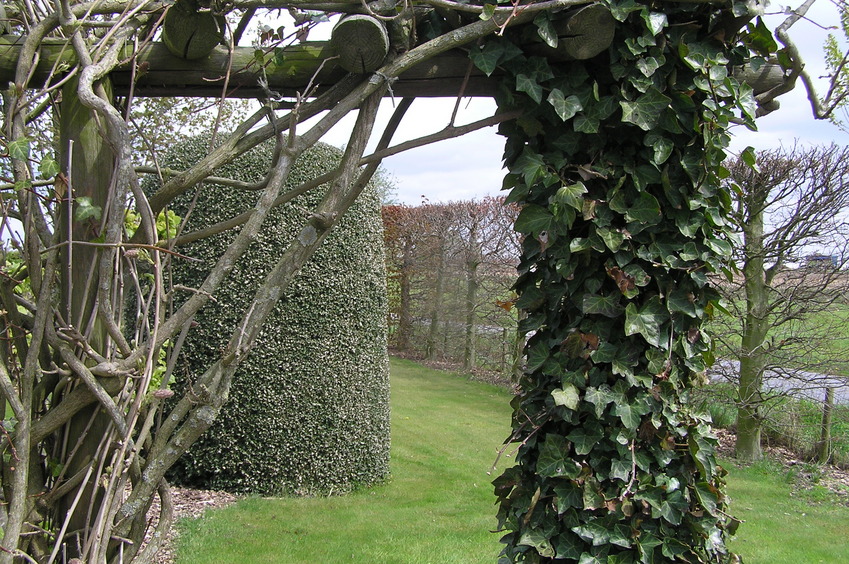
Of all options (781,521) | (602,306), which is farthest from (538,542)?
(781,521)

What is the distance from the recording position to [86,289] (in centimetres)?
193

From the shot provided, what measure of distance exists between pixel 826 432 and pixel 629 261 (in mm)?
7670

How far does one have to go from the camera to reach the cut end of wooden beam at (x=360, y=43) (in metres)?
1.94

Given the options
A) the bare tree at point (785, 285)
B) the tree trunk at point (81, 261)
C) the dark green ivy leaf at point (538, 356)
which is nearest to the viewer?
the tree trunk at point (81, 261)

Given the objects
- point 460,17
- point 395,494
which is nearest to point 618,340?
point 460,17

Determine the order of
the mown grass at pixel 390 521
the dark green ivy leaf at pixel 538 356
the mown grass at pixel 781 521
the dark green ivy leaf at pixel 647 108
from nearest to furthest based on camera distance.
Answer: the dark green ivy leaf at pixel 647 108 → the dark green ivy leaf at pixel 538 356 → the mown grass at pixel 390 521 → the mown grass at pixel 781 521

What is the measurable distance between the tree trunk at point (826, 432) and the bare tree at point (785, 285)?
20 centimetres

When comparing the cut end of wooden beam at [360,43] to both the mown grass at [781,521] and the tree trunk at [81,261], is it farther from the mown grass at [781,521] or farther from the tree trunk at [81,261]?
the mown grass at [781,521]

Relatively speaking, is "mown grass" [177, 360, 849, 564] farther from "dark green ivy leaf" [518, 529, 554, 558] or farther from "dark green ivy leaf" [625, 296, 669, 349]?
"dark green ivy leaf" [625, 296, 669, 349]

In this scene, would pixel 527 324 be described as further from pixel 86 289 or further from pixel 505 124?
pixel 86 289

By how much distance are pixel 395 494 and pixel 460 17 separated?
4.74 m

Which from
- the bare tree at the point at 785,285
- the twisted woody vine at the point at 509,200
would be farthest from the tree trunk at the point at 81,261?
the bare tree at the point at 785,285

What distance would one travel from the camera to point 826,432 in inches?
319

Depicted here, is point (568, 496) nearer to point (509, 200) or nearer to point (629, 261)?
point (629, 261)
